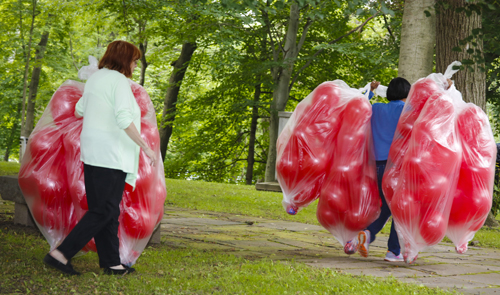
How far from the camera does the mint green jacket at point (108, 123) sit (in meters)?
3.25

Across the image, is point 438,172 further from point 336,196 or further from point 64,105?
point 64,105

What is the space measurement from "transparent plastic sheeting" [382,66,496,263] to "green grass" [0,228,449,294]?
49 cm

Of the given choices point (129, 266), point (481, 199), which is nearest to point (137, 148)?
point (129, 266)

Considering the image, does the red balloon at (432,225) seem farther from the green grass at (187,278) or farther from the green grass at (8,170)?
the green grass at (8,170)

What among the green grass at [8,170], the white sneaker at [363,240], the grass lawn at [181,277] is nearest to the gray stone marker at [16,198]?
the grass lawn at [181,277]

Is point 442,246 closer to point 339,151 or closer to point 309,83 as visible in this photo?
point 339,151

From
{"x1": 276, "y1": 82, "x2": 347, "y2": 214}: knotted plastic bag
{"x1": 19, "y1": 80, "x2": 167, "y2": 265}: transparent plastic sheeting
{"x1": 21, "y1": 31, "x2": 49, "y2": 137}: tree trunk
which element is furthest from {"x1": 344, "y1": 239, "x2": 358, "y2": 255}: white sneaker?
{"x1": 21, "y1": 31, "x2": 49, "y2": 137}: tree trunk

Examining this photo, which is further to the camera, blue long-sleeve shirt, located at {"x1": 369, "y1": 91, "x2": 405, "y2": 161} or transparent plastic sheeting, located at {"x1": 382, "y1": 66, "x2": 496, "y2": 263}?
blue long-sleeve shirt, located at {"x1": 369, "y1": 91, "x2": 405, "y2": 161}

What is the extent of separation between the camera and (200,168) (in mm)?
19516

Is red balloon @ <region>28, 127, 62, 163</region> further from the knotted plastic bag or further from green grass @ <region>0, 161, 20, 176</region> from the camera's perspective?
green grass @ <region>0, 161, 20, 176</region>

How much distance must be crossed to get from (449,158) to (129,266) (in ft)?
7.90

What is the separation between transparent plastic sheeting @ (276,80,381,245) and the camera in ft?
13.7

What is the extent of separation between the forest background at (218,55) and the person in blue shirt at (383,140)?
6.74 m

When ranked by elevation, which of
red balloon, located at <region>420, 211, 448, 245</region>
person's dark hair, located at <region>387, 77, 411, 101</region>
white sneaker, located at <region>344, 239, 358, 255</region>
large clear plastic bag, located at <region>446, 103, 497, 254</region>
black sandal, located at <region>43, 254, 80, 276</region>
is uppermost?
person's dark hair, located at <region>387, 77, 411, 101</region>
